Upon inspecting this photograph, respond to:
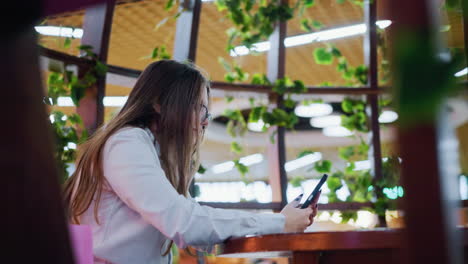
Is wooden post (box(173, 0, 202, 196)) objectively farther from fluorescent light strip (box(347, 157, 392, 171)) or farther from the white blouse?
the white blouse

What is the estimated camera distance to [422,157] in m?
0.31

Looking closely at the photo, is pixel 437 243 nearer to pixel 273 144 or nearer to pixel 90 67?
pixel 90 67

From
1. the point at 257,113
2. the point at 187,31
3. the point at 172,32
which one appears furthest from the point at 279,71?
the point at 172,32

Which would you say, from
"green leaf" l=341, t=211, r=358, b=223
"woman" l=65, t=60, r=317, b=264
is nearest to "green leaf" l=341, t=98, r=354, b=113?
"green leaf" l=341, t=211, r=358, b=223

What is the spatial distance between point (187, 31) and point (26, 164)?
2758 millimetres

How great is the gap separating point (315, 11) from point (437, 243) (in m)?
3.84

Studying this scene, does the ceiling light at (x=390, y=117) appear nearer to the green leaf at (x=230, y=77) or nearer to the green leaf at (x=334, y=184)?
the green leaf at (x=334, y=184)

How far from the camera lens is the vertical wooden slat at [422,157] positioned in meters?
0.30

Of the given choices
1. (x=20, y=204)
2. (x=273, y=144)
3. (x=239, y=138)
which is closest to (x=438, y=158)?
(x=20, y=204)

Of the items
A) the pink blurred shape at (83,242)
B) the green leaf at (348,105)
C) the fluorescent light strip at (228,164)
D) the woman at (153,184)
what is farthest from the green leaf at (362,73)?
the fluorescent light strip at (228,164)

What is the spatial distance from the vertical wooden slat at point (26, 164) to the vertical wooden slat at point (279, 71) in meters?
2.82

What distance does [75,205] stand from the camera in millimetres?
1485

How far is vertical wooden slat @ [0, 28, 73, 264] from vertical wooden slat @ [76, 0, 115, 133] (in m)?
2.29

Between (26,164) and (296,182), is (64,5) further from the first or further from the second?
(296,182)
